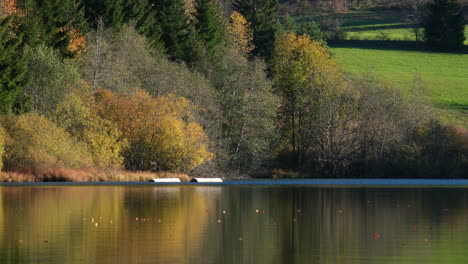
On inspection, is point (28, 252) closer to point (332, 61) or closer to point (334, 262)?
point (334, 262)

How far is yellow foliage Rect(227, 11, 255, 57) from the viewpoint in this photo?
5007 inches

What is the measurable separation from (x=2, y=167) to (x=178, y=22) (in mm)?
45917

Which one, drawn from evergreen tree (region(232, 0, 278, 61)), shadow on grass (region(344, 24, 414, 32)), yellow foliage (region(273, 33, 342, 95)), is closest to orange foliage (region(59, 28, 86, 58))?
yellow foliage (region(273, 33, 342, 95))

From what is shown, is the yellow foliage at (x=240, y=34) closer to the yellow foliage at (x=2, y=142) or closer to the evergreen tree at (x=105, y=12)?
the evergreen tree at (x=105, y=12)

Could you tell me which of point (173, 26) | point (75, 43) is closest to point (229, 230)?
point (75, 43)

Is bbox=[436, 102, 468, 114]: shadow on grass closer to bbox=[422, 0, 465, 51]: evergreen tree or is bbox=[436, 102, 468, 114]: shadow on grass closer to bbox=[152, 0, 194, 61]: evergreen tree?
bbox=[422, 0, 465, 51]: evergreen tree

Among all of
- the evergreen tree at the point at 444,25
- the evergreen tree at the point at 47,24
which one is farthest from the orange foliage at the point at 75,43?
the evergreen tree at the point at 444,25

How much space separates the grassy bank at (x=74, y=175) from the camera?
7331 cm

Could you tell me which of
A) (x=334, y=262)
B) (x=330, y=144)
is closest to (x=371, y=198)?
(x=334, y=262)

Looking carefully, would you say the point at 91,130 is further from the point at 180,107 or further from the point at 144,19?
the point at 144,19

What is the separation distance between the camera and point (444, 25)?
158 meters

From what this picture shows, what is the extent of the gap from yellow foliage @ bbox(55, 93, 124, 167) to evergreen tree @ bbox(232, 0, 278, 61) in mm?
50540

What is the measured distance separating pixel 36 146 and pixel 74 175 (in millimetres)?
3985

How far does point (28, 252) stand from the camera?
85.2 feet
